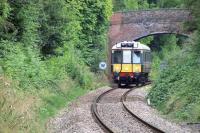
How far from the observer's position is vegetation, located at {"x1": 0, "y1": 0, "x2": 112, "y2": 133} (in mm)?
15192

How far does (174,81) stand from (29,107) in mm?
8983

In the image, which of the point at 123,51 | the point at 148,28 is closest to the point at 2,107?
the point at 123,51

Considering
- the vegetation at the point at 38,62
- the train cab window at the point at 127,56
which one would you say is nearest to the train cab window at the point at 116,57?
the train cab window at the point at 127,56

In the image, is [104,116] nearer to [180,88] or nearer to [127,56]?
[180,88]

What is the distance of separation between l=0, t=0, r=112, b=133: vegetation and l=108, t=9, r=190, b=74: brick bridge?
8.36 meters

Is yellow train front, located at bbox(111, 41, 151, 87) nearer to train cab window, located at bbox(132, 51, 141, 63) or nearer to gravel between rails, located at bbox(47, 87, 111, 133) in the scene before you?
train cab window, located at bbox(132, 51, 141, 63)

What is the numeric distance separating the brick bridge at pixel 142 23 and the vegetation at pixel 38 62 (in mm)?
8355

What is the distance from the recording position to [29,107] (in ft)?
55.5

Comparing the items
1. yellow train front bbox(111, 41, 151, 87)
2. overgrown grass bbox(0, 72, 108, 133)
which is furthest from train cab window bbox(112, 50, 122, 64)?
overgrown grass bbox(0, 72, 108, 133)

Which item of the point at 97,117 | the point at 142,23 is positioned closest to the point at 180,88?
the point at 97,117

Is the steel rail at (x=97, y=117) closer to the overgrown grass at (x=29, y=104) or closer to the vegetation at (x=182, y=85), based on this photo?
the overgrown grass at (x=29, y=104)

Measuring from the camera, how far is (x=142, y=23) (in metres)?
49.0

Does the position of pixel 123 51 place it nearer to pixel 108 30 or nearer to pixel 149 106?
pixel 108 30

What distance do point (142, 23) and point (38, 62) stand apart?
2558 cm
